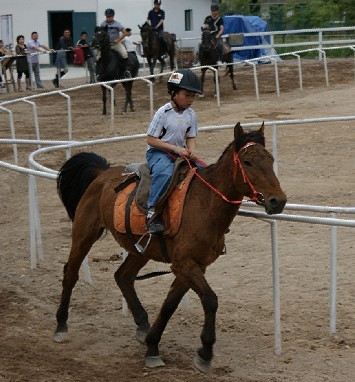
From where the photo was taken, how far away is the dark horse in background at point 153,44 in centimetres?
3022

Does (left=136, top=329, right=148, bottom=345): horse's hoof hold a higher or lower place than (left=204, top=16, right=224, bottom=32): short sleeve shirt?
lower

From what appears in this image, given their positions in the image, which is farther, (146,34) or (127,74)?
(146,34)

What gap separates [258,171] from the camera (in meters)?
6.79

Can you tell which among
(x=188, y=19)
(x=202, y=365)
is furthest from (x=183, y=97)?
(x=188, y=19)

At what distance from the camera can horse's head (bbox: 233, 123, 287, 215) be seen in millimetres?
6582

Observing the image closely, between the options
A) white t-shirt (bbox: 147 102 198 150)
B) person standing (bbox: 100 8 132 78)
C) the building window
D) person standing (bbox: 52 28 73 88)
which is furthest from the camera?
the building window

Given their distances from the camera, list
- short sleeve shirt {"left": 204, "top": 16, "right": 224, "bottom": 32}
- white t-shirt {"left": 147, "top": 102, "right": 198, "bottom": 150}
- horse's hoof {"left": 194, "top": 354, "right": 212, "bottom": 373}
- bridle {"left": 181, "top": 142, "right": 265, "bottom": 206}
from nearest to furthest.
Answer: bridle {"left": 181, "top": 142, "right": 265, "bottom": 206}, horse's hoof {"left": 194, "top": 354, "right": 212, "bottom": 373}, white t-shirt {"left": 147, "top": 102, "right": 198, "bottom": 150}, short sleeve shirt {"left": 204, "top": 16, "right": 224, "bottom": 32}

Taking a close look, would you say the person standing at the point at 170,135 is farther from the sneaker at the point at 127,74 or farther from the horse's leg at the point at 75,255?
the sneaker at the point at 127,74

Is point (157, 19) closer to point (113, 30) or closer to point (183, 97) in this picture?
point (113, 30)

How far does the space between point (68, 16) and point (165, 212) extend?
3605 cm

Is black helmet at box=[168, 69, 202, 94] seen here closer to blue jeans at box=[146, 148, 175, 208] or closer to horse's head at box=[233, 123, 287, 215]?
blue jeans at box=[146, 148, 175, 208]

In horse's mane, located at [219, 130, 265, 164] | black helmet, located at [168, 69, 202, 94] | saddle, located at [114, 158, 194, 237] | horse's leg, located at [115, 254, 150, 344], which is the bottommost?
horse's leg, located at [115, 254, 150, 344]

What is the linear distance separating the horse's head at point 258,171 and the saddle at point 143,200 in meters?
0.60

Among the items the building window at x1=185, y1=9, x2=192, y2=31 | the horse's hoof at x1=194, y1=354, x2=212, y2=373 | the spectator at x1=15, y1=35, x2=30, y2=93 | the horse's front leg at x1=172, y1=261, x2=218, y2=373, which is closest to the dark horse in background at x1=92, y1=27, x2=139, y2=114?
the spectator at x1=15, y1=35, x2=30, y2=93
